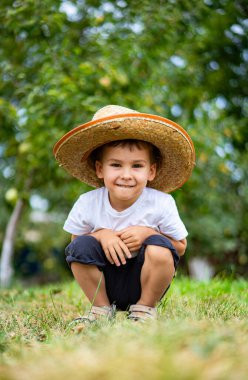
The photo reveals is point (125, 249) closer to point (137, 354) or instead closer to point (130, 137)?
point (130, 137)

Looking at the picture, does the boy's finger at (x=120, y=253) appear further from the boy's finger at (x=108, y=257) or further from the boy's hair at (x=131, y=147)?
the boy's hair at (x=131, y=147)

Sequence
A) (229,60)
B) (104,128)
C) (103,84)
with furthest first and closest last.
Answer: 1. (229,60)
2. (103,84)
3. (104,128)

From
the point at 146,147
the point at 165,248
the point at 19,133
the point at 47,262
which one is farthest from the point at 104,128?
the point at 47,262

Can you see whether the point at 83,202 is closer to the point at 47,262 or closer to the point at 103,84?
the point at 103,84

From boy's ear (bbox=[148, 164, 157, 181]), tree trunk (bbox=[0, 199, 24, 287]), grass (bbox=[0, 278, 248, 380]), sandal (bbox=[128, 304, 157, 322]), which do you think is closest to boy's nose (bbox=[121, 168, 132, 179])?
boy's ear (bbox=[148, 164, 157, 181])

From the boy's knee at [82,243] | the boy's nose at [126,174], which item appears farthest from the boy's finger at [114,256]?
the boy's nose at [126,174]

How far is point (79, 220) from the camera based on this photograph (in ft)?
9.59

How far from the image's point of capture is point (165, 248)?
8.86ft

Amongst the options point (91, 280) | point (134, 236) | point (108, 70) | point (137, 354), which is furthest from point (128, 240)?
point (108, 70)

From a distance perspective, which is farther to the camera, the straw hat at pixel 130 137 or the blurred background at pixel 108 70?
the blurred background at pixel 108 70

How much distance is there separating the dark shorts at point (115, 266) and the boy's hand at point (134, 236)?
0.03 metres

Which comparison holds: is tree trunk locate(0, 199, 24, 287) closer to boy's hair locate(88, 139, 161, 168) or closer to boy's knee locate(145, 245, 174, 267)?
boy's hair locate(88, 139, 161, 168)

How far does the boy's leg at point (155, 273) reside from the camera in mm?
2684

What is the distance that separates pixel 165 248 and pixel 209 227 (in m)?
8.48
